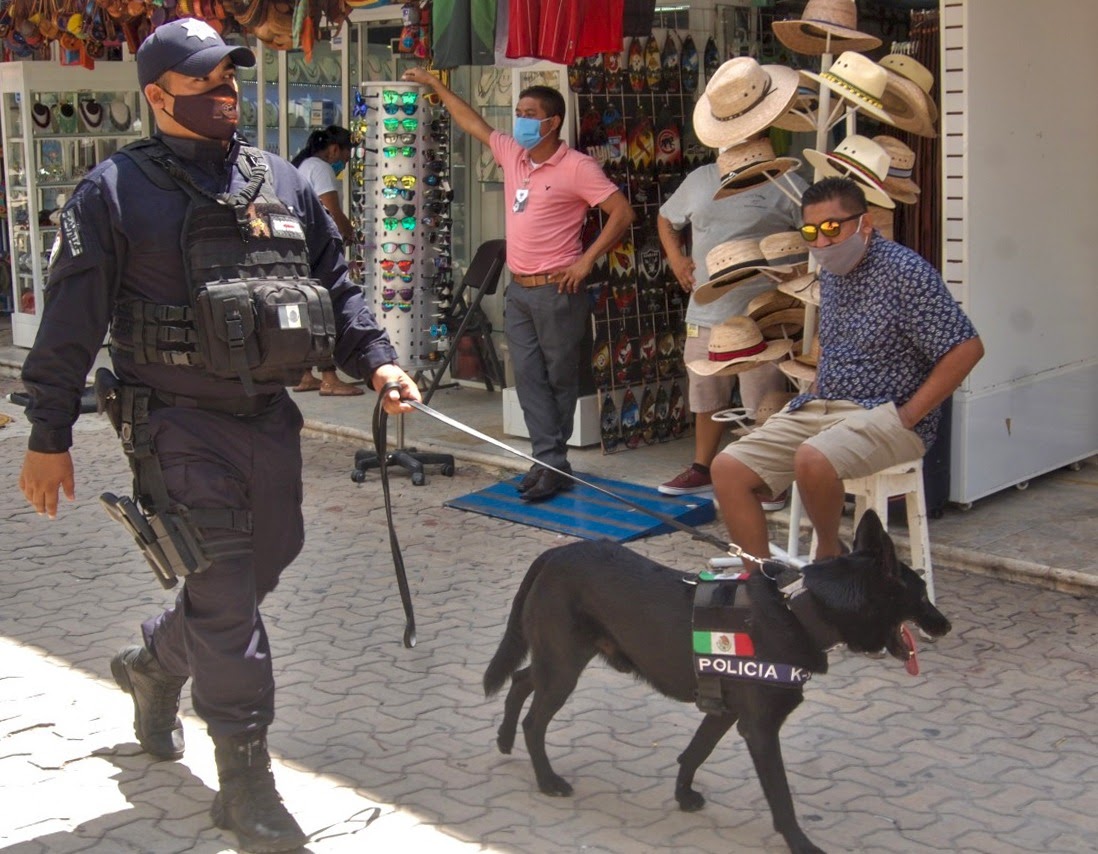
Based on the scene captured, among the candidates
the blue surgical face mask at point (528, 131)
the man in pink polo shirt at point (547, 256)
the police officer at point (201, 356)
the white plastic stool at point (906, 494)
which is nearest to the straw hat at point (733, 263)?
the white plastic stool at point (906, 494)

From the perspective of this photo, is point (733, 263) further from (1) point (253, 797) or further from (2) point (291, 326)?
(1) point (253, 797)

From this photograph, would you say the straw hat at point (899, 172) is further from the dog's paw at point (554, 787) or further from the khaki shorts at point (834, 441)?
the dog's paw at point (554, 787)

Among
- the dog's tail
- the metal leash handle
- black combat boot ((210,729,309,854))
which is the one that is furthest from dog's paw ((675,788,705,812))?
black combat boot ((210,729,309,854))

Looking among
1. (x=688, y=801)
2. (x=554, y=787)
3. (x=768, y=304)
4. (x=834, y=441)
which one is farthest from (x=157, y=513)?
(x=768, y=304)

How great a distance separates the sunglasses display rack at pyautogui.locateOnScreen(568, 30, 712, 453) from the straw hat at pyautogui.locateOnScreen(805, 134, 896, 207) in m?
2.10

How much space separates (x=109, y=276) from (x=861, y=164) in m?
3.05

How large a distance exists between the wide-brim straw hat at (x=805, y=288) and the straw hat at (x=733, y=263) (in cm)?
13

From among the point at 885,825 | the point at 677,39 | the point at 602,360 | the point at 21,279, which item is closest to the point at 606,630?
the point at 885,825

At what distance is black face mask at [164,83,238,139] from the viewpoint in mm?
3734

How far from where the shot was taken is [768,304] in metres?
6.32

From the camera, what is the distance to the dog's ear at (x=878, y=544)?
11.6 feet

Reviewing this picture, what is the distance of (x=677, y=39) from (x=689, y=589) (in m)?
5.02

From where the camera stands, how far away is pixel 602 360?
791 centimetres

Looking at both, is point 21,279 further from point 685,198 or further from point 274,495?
point 274,495
